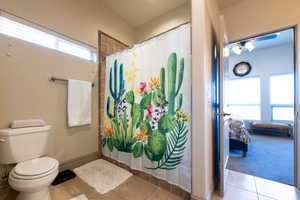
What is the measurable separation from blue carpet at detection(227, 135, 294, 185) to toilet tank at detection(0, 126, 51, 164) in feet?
8.99

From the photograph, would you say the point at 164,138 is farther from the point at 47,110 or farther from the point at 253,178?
the point at 47,110

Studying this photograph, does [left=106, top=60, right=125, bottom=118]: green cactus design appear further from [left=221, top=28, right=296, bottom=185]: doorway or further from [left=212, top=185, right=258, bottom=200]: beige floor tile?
[left=221, top=28, right=296, bottom=185]: doorway

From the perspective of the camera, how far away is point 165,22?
2.57m

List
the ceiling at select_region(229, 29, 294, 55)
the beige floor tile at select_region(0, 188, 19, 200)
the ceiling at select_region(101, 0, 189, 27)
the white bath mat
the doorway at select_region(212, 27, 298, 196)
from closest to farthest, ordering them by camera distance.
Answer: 1. the beige floor tile at select_region(0, 188, 19, 200)
2. the white bath mat
3. the ceiling at select_region(101, 0, 189, 27)
4. the doorway at select_region(212, 27, 298, 196)
5. the ceiling at select_region(229, 29, 294, 55)

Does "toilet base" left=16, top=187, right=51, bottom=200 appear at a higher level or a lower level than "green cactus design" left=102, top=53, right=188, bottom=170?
lower

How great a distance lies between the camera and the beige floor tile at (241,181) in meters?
1.54

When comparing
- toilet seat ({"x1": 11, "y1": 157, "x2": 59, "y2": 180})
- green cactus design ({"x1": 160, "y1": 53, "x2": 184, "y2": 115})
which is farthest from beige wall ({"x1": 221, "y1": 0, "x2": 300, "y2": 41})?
toilet seat ({"x1": 11, "y1": 157, "x2": 59, "y2": 180})

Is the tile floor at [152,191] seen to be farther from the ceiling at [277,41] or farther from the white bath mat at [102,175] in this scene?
the ceiling at [277,41]

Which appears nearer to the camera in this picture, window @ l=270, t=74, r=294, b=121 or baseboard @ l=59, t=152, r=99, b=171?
baseboard @ l=59, t=152, r=99, b=171

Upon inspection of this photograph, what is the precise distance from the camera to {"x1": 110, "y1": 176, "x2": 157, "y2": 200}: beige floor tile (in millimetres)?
1375

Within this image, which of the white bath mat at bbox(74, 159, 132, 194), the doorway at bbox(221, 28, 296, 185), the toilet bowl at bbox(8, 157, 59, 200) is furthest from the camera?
the doorway at bbox(221, 28, 296, 185)

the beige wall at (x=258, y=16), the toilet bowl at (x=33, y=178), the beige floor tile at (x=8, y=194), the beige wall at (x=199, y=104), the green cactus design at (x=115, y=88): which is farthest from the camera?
the green cactus design at (x=115, y=88)

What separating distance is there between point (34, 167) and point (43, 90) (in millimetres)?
953

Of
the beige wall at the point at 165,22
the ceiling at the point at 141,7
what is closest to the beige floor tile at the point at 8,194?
the ceiling at the point at 141,7
